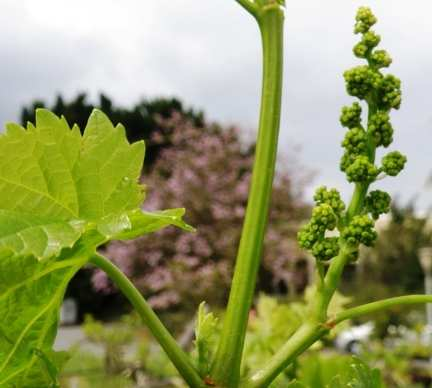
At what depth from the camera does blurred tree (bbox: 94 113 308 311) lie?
58.0 feet

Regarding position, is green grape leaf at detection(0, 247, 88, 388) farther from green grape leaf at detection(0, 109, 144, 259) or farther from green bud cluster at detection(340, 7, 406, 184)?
green bud cluster at detection(340, 7, 406, 184)

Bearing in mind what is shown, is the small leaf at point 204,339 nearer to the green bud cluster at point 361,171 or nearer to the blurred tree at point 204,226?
the green bud cluster at point 361,171

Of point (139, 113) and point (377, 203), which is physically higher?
point (139, 113)

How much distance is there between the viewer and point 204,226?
59.6 feet

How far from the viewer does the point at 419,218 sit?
2344 cm

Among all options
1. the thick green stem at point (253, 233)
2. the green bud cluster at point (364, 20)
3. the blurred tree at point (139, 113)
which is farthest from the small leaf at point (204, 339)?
the blurred tree at point (139, 113)

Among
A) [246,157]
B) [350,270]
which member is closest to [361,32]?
[246,157]

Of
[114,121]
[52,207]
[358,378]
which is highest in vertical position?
[114,121]

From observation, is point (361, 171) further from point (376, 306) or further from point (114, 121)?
point (114, 121)

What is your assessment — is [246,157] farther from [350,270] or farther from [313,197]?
[313,197]

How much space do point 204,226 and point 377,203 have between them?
17.6 meters

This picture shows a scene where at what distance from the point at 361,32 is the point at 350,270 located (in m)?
29.4

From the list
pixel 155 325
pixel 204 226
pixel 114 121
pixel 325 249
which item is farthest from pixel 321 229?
pixel 114 121

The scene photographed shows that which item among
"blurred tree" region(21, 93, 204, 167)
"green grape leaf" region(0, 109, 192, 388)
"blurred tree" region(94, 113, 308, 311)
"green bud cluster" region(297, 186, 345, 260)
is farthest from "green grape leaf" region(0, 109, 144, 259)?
"blurred tree" region(21, 93, 204, 167)
